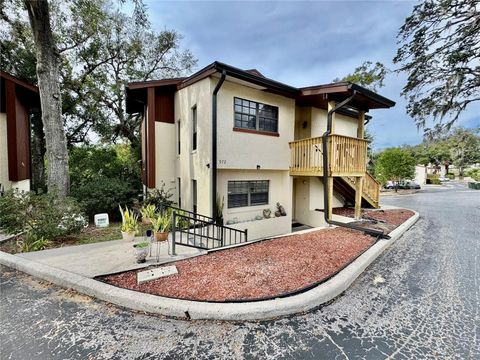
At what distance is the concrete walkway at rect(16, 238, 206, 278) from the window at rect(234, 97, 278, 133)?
16.7 ft

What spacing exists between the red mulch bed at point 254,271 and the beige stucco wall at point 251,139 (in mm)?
3369

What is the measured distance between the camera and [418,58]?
14.7 metres

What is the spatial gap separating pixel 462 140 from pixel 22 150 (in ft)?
212

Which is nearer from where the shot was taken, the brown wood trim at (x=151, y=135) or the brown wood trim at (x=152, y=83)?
the brown wood trim at (x=152, y=83)

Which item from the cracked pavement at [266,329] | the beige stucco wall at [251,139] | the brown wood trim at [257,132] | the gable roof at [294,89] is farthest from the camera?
the brown wood trim at [257,132]

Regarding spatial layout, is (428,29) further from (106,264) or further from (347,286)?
(106,264)

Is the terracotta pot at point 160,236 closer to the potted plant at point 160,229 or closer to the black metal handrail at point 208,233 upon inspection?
the potted plant at point 160,229

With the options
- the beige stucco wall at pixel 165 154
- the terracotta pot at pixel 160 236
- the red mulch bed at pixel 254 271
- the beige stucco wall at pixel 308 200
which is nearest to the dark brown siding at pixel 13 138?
the beige stucco wall at pixel 165 154

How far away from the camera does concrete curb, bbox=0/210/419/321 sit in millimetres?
2943

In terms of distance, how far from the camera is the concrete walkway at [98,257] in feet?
13.9

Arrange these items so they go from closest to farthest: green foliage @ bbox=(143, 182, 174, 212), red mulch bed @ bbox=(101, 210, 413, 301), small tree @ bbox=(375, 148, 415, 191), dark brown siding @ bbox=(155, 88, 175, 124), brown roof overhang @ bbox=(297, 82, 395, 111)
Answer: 1. red mulch bed @ bbox=(101, 210, 413, 301)
2. brown roof overhang @ bbox=(297, 82, 395, 111)
3. green foliage @ bbox=(143, 182, 174, 212)
4. dark brown siding @ bbox=(155, 88, 175, 124)
5. small tree @ bbox=(375, 148, 415, 191)

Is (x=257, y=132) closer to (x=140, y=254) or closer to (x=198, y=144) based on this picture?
(x=198, y=144)

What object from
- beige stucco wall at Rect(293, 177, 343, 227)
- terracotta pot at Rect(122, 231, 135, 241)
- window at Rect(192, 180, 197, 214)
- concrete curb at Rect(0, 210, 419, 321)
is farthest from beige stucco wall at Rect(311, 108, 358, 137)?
terracotta pot at Rect(122, 231, 135, 241)

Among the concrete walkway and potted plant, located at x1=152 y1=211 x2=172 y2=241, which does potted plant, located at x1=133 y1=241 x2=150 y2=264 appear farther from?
potted plant, located at x1=152 y1=211 x2=172 y2=241
